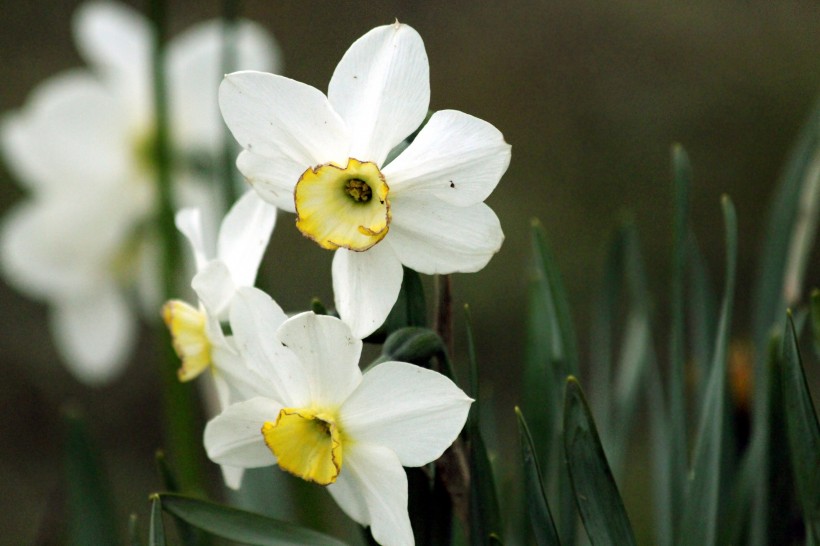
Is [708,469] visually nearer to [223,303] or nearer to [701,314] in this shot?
[701,314]

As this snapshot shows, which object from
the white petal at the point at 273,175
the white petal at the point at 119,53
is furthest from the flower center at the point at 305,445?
the white petal at the point at 119,53

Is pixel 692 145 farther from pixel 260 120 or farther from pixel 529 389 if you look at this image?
pixel 260 120

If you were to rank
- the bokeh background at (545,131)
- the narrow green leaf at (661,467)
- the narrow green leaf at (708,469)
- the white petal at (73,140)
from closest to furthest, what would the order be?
the narrow green leaf at (708,469) → the narrow green leaf at (661,467) → the white petal at (73,140) → the bokeh background at (545,131)

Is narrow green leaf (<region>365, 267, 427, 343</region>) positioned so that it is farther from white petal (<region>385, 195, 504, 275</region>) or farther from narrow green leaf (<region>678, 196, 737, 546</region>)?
narrow green leaf (<region>678, 196, 737, 546</region>)

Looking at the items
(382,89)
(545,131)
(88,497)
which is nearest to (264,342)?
(382,89)

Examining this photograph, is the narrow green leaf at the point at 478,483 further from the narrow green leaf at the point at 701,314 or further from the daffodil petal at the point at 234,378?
the narrow green leaf at the point at 701,314

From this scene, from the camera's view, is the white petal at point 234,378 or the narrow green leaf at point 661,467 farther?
the narrow green leaf at point 661,467

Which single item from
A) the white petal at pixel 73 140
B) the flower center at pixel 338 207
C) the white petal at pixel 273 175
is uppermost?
the white petal at pixel 73 140
